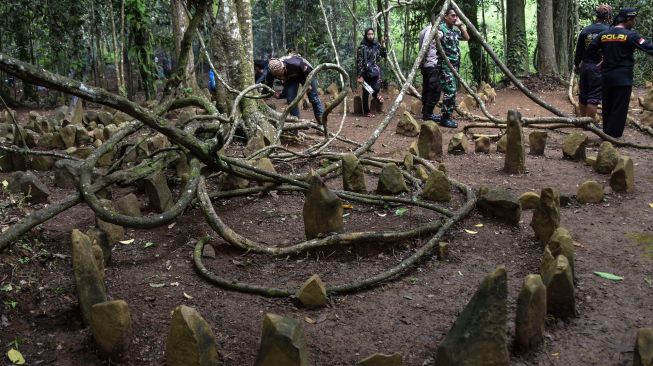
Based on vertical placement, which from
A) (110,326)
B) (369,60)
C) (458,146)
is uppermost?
(369,60)

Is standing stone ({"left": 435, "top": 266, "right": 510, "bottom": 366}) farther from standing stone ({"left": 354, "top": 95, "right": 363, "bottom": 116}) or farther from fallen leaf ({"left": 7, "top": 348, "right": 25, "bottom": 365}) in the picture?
standing stone ({"left": 354, "top": 95, "right": 363, "bottom": 116})

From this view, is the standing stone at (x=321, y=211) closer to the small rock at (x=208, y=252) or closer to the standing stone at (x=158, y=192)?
the small rock at (x=208, y=252)

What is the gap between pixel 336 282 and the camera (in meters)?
3.01

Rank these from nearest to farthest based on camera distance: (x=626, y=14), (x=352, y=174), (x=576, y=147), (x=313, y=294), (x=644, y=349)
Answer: (x=644, y=349), (x=313, y=294), (x=352, y=174), (x=576, y=147), (x=626, y=14)

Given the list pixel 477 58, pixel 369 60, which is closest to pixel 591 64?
pixel 369 60

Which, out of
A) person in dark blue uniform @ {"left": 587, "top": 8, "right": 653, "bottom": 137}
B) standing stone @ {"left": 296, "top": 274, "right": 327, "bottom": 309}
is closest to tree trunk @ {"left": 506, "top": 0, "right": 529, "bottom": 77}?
person in dark blue uniform @ {"left": 587, "top": 8, "right": 653, "bottom": 137}

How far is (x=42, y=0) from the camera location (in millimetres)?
10734

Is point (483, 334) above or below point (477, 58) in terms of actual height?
below

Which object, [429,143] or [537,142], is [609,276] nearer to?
[429,143]

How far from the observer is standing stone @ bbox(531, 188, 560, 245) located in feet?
10.8

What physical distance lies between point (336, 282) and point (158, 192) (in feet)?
5.42

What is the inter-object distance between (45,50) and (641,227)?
42.9ft

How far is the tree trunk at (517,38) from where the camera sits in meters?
12.3

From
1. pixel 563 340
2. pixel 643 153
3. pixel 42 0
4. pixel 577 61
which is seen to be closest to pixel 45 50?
pixel 42 0
